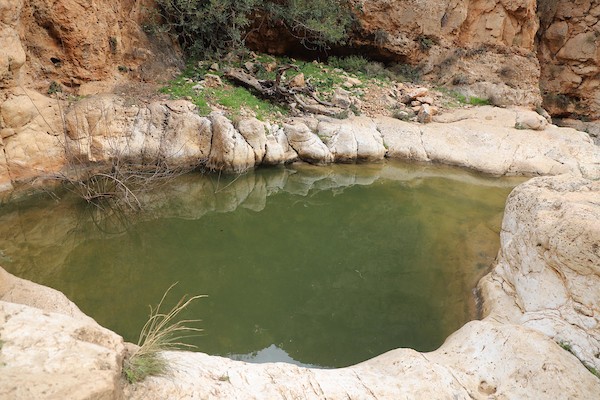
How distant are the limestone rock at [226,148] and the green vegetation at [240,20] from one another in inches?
149

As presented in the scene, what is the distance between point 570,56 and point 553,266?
1709cm

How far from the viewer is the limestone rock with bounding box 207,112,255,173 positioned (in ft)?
31.6

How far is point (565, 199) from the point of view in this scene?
5160 millimetres

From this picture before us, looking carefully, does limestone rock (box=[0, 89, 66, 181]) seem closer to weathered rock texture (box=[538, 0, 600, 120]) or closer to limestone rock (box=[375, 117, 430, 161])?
limestone rock (box=[375, 117, 430, 161])

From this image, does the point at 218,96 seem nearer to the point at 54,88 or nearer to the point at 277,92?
the point at 277,92

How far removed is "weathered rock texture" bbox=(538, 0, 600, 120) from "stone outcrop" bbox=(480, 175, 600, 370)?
48.8 feet

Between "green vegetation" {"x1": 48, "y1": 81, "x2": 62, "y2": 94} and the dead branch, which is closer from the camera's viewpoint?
"green vegetation" {"x1": 48, "y1": 81, "x2": 62, "y2": 94}

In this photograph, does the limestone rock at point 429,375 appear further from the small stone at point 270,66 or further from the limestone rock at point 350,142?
the small stone at point 270,66

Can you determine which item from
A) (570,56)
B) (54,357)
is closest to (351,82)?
(570,56)

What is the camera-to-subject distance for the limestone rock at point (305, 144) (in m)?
10.8

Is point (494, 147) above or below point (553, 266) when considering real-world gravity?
below

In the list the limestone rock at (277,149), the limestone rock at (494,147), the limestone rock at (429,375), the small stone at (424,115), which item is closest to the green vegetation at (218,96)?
the limestone rock at (277,149)

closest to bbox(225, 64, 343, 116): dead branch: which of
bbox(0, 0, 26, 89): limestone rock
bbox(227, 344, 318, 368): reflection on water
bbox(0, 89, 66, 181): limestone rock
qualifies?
bbox(0, 89, 66, 181): limestone rock

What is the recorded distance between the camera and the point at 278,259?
6.89m
